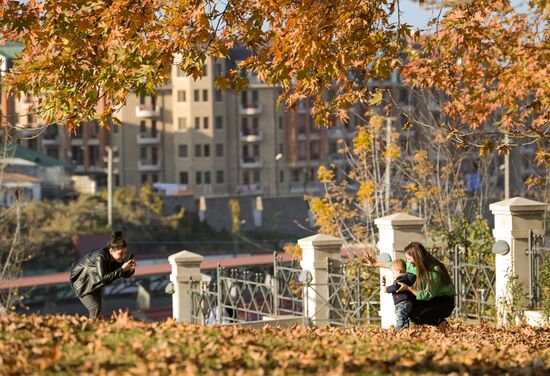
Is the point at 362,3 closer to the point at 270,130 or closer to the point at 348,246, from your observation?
the point at 348,246

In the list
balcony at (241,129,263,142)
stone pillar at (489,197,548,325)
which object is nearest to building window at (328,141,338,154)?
balcony at (241,129,263,142)

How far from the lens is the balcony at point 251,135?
4063 inches

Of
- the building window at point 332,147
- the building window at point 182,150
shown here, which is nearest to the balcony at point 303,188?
the building window at point 332,147

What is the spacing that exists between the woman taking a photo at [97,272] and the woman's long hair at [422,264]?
2.92 meters

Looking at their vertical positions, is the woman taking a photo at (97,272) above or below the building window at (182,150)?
below

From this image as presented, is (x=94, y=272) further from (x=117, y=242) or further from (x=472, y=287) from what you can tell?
(x=472, y=287)

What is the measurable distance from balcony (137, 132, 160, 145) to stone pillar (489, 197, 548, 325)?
83.9 meters

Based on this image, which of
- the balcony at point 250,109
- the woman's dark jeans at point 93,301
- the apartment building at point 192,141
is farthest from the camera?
the balcony at point 250,109

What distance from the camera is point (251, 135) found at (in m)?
104

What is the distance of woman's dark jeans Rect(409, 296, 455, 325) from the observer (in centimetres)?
1366

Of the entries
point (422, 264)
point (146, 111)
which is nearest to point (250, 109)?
point (146, 111)

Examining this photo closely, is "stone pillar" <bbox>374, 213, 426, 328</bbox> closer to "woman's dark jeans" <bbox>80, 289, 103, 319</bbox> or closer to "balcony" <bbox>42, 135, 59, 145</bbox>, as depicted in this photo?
"woman's dark jeans" <bbox>80, 289, 103, 319</bbox>

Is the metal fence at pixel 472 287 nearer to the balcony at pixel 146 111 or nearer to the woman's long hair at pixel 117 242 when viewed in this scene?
the woman's long hair at pixel 117 242

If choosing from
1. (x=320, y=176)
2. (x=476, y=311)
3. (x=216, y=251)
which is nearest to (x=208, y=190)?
(x=216, y=251)
